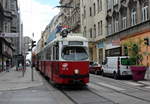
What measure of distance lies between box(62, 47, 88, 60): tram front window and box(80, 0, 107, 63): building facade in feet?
108

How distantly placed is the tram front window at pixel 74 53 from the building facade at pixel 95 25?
108 ft

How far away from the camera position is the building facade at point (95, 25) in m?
56.3

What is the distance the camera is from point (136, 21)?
134 feet

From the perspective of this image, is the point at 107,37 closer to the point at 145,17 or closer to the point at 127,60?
the point at 145,17

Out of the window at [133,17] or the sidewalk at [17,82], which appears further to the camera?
the window at [133,17]

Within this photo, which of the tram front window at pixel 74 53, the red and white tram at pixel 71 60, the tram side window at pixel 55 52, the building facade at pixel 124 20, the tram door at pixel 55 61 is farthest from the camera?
the building facade at pixel 124 20

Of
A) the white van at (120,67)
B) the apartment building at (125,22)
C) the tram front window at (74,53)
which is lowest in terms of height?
the white van at (120,67)

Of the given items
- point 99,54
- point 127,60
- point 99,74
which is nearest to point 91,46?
point 99,54

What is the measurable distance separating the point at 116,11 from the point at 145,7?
10275 mm

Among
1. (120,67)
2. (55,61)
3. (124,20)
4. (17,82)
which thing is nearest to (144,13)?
(124,20)

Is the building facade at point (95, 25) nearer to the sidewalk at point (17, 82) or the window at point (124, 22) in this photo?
the window at point (124, 22)

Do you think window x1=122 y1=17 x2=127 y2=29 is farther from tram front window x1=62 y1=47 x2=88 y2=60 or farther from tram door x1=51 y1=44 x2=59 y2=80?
tram front window x1=62 y1=47 x2=88 y2=60

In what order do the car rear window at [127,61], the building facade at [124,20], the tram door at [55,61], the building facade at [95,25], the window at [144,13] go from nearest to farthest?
the tram door at [55,61] < the car rear window at [127,61] < the window at [144,13] < the building facade at [124,20] < the building facade at [95,25]

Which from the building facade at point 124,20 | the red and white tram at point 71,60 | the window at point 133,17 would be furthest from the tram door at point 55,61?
the window at point 133,17
